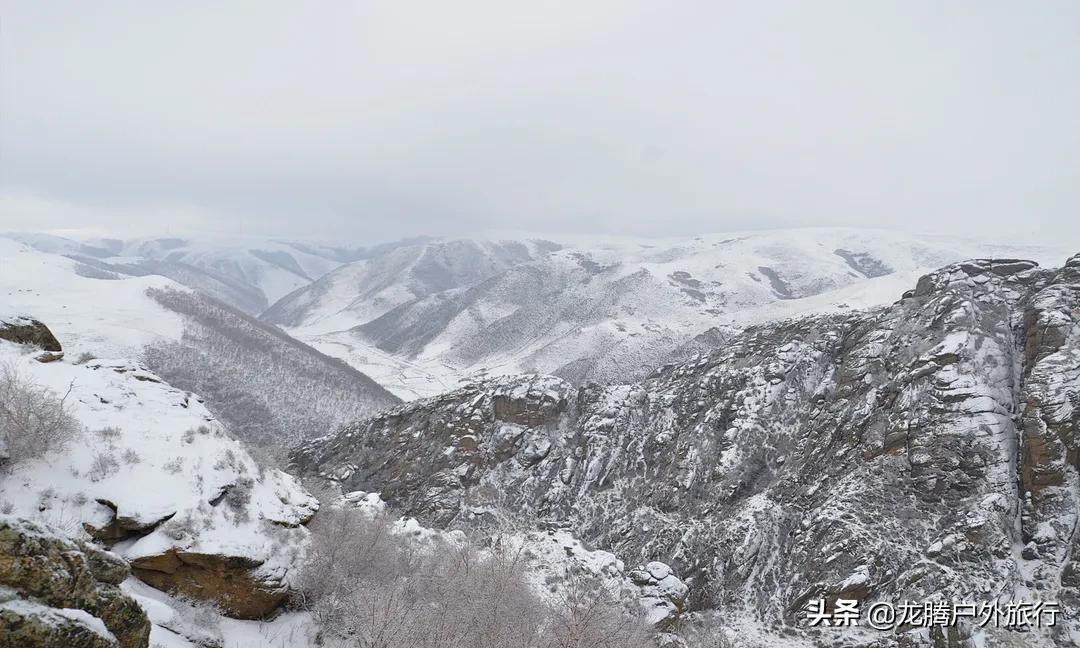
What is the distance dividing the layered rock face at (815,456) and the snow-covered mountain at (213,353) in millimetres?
40781

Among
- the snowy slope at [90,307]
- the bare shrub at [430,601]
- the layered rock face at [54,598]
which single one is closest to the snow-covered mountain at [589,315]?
the snowy slope at [90,307]

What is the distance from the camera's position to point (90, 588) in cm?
729

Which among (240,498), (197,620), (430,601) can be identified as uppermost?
(240,498)

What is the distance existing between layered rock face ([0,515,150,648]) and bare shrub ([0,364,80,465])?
7.34 metres

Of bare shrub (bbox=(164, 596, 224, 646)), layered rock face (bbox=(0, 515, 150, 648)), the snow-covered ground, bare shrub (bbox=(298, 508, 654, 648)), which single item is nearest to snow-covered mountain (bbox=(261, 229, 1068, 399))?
bare shrub (bbox=(298, 508, 654, 648))

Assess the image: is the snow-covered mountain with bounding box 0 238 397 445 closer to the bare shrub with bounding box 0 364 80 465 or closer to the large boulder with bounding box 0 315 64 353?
the large boulder with bounding box 0 315 64 353

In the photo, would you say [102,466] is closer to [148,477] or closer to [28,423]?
[148,477]

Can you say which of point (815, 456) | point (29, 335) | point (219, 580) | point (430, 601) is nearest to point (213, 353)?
point (29, 335)

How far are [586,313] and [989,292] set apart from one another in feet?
397

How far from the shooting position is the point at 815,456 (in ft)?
103

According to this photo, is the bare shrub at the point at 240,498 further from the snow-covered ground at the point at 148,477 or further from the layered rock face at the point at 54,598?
the layered rock face at the point at 54,598

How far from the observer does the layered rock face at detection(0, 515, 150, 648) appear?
618 cm

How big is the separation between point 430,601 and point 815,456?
78.8ft

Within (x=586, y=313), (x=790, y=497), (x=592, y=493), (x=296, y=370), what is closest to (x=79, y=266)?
(x=296, y=370)
